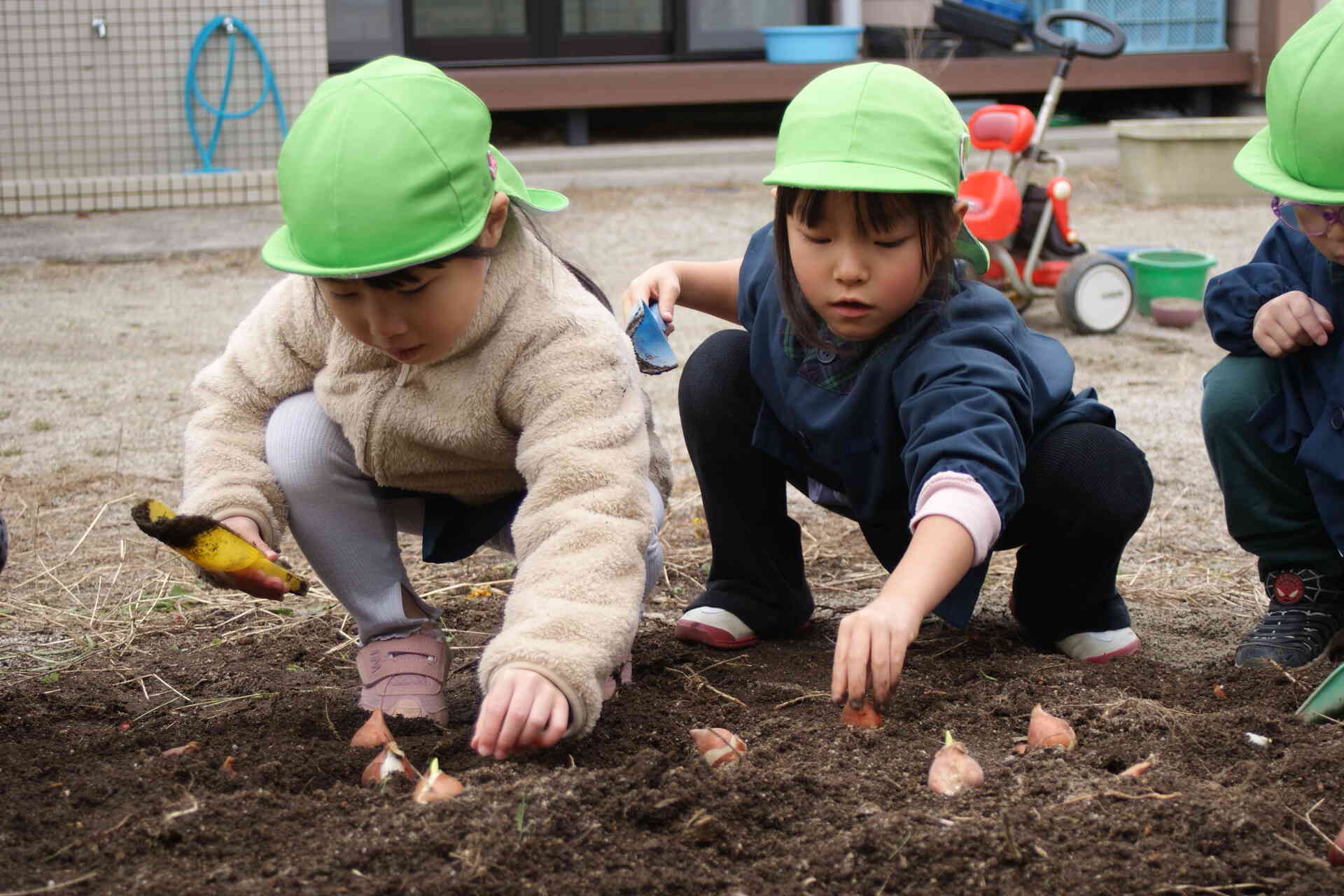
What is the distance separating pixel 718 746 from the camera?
5.57 feet

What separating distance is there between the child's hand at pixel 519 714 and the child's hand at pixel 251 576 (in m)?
0.37

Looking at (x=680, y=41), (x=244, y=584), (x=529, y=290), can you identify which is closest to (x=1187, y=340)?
(x=529, y=290)

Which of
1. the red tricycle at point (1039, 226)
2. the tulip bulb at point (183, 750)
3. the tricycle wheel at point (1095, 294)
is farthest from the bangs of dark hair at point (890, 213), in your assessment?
the tricycle wheel at point (1095, 294)

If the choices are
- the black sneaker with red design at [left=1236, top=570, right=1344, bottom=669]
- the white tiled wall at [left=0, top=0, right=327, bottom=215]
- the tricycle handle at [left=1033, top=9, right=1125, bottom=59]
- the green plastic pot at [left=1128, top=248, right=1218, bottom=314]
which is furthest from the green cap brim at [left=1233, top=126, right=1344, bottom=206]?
the white tiled wall at [left=0, top=0, right=327, bottom=215]

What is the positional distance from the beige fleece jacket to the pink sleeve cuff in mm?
343

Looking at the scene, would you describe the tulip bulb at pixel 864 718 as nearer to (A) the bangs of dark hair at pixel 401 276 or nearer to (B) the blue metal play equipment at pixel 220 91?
(A) the bangs of dark hair at pixel 401 276

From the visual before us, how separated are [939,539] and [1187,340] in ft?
11.7

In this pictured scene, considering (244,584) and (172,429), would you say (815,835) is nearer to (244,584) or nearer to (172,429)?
(244,584)

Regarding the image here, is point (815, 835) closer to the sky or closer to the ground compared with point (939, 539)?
closer to the ground

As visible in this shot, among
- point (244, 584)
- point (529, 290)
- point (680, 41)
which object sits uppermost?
point (680, 41)

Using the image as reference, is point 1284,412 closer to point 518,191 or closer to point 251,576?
point 518,191

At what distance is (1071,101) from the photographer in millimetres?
9945

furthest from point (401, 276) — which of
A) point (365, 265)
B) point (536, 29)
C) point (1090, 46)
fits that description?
point (536, 29)

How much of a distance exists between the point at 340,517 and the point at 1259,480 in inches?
55.2
